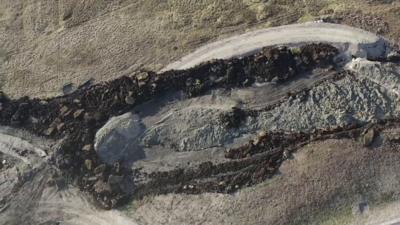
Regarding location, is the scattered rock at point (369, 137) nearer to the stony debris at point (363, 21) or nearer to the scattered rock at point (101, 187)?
the stony debris at point (363, 21)

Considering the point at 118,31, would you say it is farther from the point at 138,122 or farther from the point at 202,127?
the point at 202,127

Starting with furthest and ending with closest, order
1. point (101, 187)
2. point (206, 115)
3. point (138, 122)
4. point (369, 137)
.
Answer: point (138, 122), point (206, 115), point (101, 187), point (369, 137)

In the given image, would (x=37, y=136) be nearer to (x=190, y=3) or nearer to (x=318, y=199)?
(x=190, y=3)

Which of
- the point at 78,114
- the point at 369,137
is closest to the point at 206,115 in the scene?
the point at 78,114

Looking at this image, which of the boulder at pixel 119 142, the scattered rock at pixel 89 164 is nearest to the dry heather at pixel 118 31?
the boulder at pixel 119 142

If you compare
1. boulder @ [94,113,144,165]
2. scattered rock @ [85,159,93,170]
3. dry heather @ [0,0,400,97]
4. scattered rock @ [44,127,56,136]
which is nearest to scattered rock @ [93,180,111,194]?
scattered rock @ [85,159,93,170]

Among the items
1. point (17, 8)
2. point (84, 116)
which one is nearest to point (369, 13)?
point (84, 116)

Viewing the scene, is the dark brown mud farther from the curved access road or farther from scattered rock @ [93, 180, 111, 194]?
the curved access road
